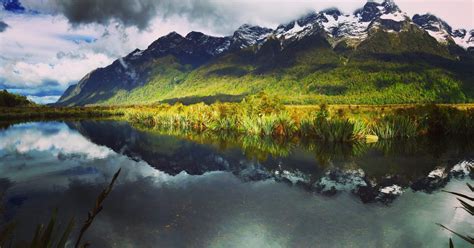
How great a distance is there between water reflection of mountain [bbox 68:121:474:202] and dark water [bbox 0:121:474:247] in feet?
0.19

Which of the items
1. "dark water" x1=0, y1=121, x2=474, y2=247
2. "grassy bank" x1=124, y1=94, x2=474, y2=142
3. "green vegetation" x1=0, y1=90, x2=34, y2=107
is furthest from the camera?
"green vegetation" x1=0, y1=90, x2=34, y2=107

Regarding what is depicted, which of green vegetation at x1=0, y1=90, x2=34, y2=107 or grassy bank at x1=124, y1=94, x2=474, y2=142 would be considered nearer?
grassy bank at x1=124, y1=94, x2=474, y2=142

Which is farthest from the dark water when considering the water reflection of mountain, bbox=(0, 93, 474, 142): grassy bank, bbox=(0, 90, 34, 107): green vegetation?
bbox=(0, 90, 34, 107): green vegetation

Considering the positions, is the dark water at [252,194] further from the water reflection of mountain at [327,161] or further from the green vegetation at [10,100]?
the green vegetation at [10,100]

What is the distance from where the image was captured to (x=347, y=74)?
197 meters

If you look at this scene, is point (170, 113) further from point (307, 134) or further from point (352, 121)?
point (352, 121)

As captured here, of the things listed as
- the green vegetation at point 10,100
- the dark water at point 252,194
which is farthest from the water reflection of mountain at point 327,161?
the green vegetation at point 10,100

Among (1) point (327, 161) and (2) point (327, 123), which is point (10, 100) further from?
(1) point (327, 161)

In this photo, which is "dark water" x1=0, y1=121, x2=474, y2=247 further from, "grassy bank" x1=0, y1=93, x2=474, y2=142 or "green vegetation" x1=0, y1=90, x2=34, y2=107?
"green vegetation" x1=0, y1=90, x2=34, y2=107

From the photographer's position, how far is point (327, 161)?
19344 millimetres

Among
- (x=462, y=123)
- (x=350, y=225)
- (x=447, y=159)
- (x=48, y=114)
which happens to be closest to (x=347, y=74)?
(x=48, y=114)

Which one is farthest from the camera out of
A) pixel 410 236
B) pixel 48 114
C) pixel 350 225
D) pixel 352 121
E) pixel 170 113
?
pixel 48 114

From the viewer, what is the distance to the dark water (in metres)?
8.94

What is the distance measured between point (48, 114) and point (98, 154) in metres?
65.5
